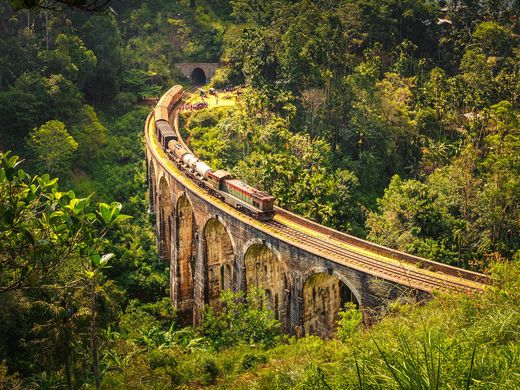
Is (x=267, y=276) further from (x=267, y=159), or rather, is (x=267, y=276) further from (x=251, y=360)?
(x=267, y=159)

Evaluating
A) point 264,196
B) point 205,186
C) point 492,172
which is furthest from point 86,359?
point 492,172

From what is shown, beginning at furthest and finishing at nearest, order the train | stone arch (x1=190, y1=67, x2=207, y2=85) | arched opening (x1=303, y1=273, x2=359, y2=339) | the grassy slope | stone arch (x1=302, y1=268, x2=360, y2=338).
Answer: stone arch (x1=190, y1=67, x2=207, y2=85), the train, arched opening (x1=303, y1=273, x2=359, y2=339), stone arch (x1=302, y1=268, x2=360, y2=338), the grassy slope

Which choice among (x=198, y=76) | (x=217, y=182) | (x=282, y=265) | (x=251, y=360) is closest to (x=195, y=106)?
(x=198, y=76)

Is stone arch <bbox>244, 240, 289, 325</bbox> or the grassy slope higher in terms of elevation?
the grassy slope

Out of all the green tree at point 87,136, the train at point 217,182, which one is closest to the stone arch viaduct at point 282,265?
the train at point 217,182

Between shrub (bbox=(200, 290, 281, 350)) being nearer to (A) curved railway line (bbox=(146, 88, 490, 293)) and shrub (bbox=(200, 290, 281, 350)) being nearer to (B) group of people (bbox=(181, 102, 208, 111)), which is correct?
(A) curved railway line (bbox=(146, 88, 490, 293))

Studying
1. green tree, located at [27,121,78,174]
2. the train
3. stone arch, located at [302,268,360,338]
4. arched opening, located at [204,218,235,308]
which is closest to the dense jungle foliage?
green tree, located at [27,121,78,174]

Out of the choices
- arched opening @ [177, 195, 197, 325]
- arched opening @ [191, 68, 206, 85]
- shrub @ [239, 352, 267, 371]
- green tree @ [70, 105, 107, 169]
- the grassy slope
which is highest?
the grassy slope

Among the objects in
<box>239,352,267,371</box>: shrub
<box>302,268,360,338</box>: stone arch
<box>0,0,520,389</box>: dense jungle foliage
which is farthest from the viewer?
<box>302,268,360,338</box>: stone arch
